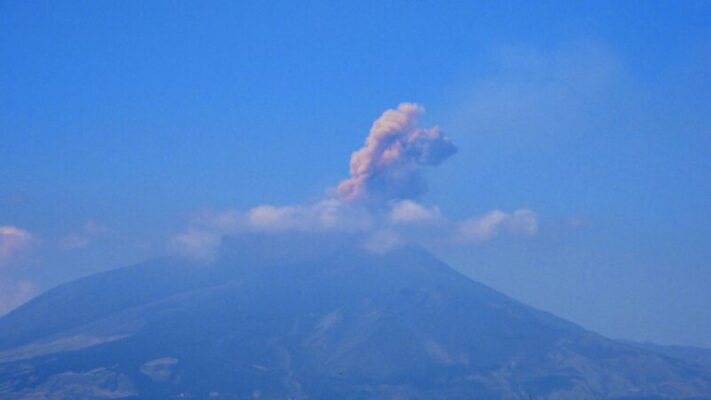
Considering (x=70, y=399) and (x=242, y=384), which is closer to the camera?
(x=70, y=399)

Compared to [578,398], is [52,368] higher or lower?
higher

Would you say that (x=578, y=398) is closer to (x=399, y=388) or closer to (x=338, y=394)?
(x=399, y=388)

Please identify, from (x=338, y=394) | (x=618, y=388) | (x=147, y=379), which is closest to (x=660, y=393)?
(x=618, y=388)

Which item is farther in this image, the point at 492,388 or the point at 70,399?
the point at 492,388

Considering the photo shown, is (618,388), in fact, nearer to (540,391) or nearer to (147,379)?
(540,391)

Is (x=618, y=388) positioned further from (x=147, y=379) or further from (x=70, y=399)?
(x=70, y=399)

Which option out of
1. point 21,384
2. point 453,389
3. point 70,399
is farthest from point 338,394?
point 21,384

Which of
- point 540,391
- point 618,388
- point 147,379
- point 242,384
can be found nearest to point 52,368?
point 147,379
